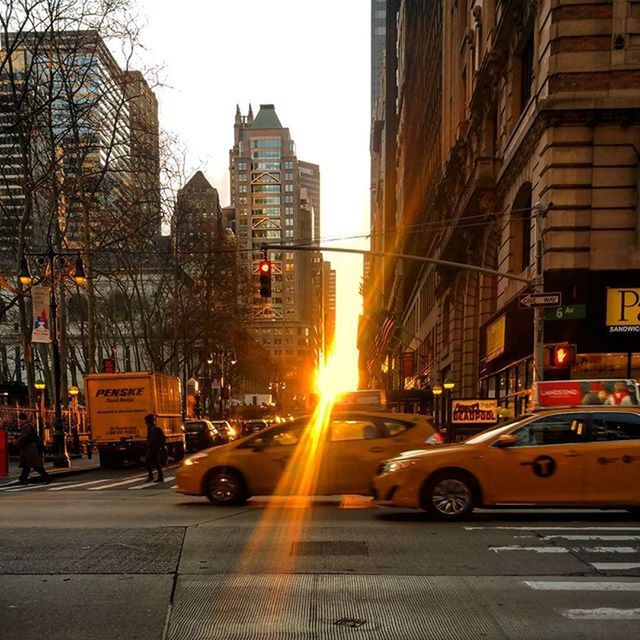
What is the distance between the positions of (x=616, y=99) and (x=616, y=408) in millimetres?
14751

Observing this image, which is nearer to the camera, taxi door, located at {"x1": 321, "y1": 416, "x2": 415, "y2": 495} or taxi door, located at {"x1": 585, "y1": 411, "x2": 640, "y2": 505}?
taxi door, located at {"x1": 585, "y1": 411, "x2": 640, "y2": 505}

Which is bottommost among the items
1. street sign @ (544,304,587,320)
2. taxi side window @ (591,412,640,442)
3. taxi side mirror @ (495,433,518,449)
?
taxi side mirror @ (495,433,518,449)

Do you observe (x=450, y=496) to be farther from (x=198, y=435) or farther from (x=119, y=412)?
(x=198, y=435)

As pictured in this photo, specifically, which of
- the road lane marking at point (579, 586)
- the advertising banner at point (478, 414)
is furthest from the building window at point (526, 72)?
the road lane marking at point (579, 586)

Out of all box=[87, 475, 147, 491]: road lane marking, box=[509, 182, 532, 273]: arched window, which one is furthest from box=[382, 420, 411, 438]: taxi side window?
box=[509, 182, 532, 273]: arched window

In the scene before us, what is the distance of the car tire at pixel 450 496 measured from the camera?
31.4 feet

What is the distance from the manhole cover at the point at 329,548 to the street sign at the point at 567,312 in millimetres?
11741

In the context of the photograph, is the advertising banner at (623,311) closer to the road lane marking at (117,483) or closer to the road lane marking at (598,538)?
the road lane marking at (598,538)

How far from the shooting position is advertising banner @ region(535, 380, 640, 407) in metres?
16.9

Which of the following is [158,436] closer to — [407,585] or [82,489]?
[82,489]

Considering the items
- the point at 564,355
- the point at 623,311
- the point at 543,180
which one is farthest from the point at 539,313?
the point at 543,180

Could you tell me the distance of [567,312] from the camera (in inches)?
712

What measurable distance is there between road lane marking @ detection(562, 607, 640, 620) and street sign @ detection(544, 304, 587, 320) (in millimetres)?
Result: 13219

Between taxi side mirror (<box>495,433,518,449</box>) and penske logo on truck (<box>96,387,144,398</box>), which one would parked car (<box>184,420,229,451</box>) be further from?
taxi side mirror (<box>495,433,518,449</box>)
